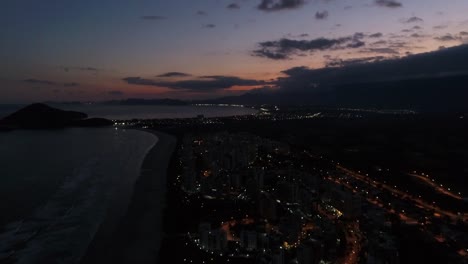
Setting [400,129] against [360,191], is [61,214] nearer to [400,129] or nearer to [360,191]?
[360,191]

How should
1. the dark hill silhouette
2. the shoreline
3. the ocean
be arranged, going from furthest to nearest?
the dark hill silhouette → the ocean → the shoreline

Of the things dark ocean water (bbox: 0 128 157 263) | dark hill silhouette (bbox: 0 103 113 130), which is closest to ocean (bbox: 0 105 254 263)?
dark ocean water (bbox: 0 128 157 263)

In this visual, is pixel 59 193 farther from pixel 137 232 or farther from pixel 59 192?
pixel 137 232

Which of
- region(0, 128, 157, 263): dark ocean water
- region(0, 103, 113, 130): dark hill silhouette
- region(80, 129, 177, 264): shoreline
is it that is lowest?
region(80, 129, 177, 264): shoreline

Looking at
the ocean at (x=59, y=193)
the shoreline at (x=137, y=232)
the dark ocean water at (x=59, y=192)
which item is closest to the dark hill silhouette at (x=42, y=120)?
the dark ocean water at (x=59, y=192)

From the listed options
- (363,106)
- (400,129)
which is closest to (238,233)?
(400,129)

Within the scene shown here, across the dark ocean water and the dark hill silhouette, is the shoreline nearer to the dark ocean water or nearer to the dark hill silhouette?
the dark ocean water

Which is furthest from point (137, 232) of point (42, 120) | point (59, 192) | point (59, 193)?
point (42, 120)
